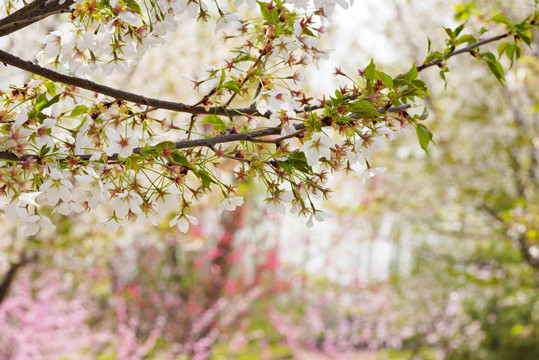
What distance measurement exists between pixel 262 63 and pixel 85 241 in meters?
4.35

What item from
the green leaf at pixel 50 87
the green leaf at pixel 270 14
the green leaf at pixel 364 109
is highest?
the green leaf at pixel 270 14

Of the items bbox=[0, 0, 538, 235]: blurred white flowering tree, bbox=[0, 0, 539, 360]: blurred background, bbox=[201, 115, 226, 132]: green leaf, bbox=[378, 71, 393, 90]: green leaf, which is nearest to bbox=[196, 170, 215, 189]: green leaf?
bbox=[0, 0, 538, 235]: blurred white flowering tree

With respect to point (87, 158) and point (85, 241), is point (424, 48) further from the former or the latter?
point (87, 158)

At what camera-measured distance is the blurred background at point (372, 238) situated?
190 inches

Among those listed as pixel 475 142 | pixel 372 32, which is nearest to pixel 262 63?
pixel 475 142

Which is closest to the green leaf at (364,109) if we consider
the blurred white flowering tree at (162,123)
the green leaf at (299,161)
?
the blurred white flowering tree at (162,123)

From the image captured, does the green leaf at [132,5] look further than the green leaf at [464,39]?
No

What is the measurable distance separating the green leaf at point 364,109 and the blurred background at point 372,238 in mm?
2025

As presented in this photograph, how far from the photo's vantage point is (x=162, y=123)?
3.70 feet

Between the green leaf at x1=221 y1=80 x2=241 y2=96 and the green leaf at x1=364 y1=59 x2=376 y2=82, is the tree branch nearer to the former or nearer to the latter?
the green leaf at x1=221 y1=80 x2=241 y2=96

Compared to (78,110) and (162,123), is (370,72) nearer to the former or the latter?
(162,123)

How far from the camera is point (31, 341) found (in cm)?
634

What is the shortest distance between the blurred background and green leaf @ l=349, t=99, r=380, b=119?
6.64ft

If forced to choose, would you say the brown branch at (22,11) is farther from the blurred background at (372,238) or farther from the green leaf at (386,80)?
the blurred background at (372,238)
